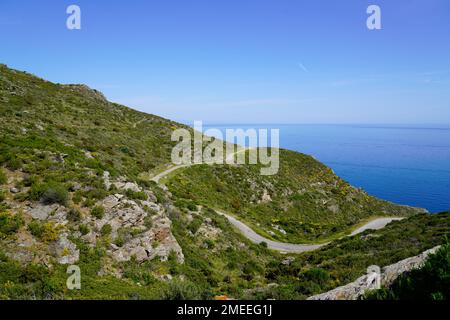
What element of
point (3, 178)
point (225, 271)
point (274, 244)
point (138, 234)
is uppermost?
point (3, 178)

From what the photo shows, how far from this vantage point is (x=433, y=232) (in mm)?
22422

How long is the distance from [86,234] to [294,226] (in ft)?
114

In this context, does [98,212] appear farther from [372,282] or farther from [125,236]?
[372,282]

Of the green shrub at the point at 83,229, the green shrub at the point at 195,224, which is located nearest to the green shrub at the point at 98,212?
the green shrub at the point at 83,229

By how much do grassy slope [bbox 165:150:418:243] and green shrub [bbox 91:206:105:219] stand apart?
1743 cm

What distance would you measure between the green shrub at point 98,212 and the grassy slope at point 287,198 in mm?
17431

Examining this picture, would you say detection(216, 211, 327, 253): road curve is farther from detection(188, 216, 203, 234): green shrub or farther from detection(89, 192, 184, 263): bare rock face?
detection(89, 192, 184, 263): bare rock face

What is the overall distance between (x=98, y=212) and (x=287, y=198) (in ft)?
139

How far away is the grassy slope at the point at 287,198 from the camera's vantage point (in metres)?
43.0

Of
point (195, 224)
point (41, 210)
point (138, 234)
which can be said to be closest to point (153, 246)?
point (138, 234)

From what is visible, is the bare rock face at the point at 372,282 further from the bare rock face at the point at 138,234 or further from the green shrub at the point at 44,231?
the green shrub at the point at 44,231

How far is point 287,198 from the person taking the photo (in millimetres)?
55844

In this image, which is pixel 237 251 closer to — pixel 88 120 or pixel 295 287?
pixel 295 287

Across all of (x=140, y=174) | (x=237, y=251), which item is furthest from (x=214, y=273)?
(x=140, y=174)
